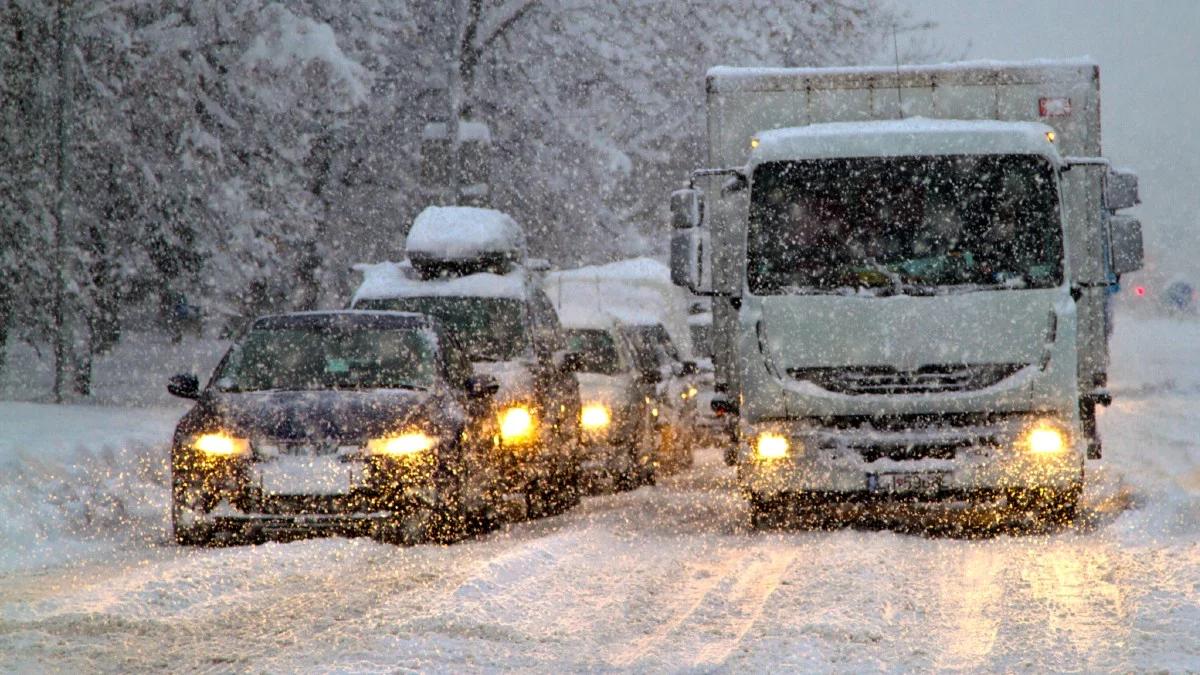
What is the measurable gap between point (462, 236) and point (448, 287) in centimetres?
59

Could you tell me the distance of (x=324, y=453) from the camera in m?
11.7

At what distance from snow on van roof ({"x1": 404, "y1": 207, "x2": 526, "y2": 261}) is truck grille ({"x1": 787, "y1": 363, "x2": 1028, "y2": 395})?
4447 millimetres

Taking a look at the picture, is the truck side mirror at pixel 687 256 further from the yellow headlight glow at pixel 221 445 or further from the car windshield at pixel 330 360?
the yellow headlight glow at pixel 221 445

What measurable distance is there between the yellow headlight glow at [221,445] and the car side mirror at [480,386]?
1847 millimetres

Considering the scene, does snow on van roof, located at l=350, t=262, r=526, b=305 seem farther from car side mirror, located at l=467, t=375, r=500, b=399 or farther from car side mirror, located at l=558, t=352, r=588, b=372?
car side mirror, located at l=467, t=375, r=500, b=399

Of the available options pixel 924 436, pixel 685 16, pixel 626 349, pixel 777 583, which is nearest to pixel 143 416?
pixel 626 349

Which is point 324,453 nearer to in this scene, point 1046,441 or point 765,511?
point 765,511

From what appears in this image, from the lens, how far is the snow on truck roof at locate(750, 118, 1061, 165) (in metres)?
12.6

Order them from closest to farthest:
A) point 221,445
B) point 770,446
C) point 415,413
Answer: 1. point 221,445
2. point 415,413
3. point 770,446

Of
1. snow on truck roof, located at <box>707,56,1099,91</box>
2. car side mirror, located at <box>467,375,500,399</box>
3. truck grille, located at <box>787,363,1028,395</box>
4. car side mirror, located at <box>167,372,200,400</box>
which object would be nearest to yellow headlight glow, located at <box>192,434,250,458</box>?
car side mirror, located at <box>167,372,200,400</box>

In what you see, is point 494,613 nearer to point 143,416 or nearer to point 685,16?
point 143,416

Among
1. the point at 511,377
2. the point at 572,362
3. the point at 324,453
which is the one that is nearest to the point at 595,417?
the point at 572,362

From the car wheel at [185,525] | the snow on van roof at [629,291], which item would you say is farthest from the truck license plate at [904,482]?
the snow on van roof at [629,291]

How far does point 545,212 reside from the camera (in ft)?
110
